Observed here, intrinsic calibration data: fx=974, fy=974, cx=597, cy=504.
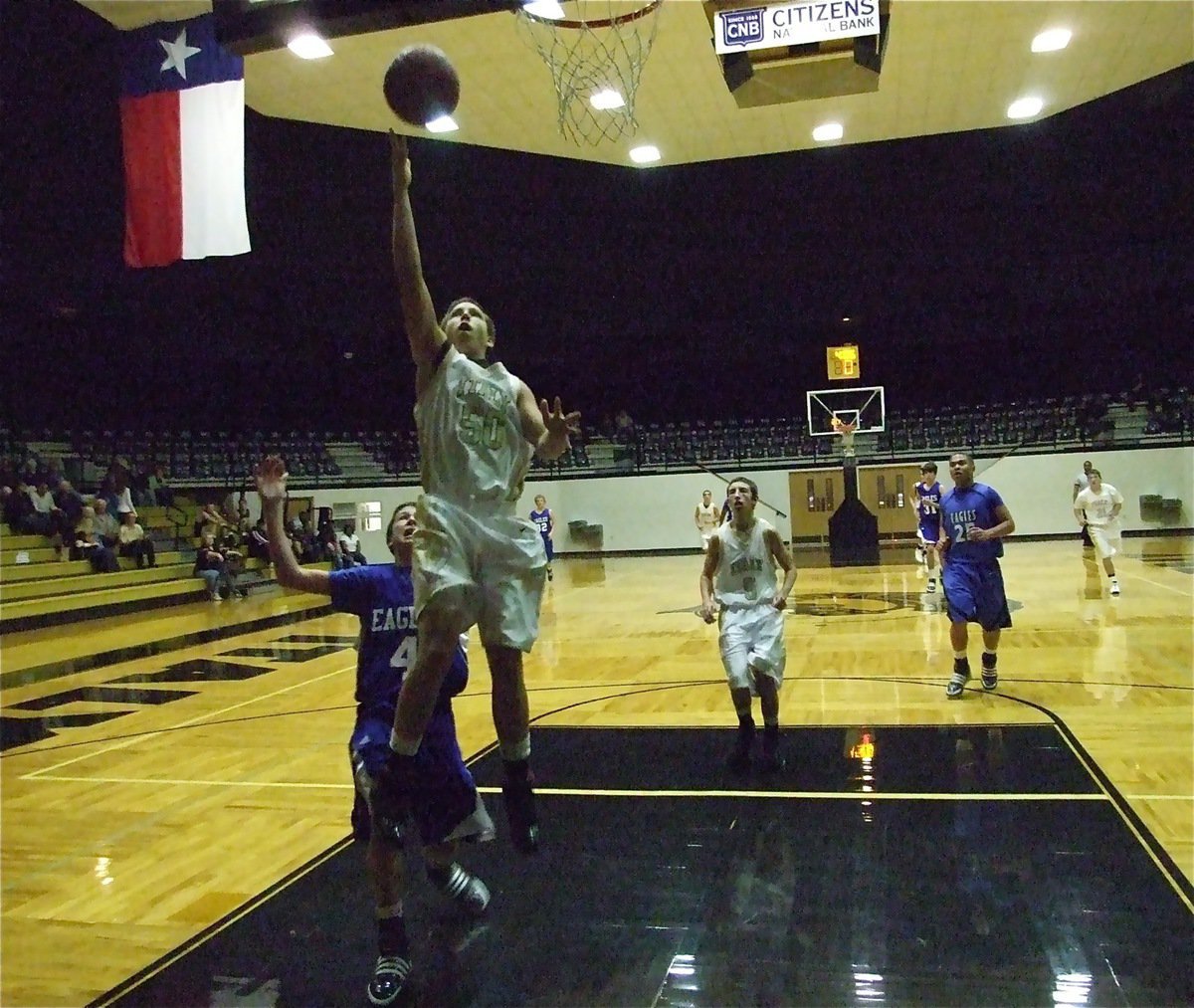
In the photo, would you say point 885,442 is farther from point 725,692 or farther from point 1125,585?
point 725,692

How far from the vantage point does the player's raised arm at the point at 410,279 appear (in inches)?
107

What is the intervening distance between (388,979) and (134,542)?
543 inches

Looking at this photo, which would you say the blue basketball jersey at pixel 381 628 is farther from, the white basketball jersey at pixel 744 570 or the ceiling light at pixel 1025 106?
the ceiling light at pixel 1025 106

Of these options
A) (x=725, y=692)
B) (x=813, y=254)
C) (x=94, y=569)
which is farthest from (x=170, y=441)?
(x=725, y=692)

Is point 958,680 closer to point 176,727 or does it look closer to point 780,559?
point 780,559

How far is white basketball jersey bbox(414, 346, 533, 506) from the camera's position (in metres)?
2.74

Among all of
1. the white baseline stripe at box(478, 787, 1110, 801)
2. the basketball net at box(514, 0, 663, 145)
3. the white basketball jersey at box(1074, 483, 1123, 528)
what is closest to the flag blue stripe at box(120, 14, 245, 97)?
the basketball net at box(514, 0, 663, 145)

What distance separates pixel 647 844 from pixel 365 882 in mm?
1128

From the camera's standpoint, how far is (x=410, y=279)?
2.72m

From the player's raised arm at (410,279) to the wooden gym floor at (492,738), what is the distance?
190 cm

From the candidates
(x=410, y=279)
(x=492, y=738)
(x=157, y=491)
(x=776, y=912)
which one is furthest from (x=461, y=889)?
(x=157, y=491)

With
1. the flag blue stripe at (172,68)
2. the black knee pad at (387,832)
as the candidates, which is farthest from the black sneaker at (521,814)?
the flag blue stripe at (172,68)

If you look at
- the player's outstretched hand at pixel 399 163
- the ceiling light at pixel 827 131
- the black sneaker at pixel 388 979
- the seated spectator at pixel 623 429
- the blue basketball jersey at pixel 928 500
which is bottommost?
the black sneaker at pixel 388 979

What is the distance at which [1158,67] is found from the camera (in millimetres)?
10820
